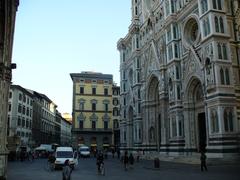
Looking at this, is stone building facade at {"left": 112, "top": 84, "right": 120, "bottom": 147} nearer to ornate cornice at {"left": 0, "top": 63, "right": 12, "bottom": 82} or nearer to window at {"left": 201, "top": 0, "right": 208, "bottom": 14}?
window at {"left": 201, "top": 0, "right": 208, "bottom": 14}

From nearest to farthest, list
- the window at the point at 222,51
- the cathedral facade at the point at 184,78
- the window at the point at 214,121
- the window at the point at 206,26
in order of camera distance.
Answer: the window at the point at 214,121 < the cathedral facade at the point at 184,78 < the window at the point at 222,51 < the window at the point at 206,26

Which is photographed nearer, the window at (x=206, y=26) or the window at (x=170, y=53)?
the window at (x=206, y=26)

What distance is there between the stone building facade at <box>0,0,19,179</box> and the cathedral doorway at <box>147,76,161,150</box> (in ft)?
98.5

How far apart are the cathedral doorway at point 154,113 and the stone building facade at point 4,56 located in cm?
3003

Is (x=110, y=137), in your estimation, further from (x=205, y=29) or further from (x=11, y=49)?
(x=11, y=49)

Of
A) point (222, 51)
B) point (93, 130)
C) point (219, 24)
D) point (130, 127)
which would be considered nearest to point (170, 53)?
point (219, 24)

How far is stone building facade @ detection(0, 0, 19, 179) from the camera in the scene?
14266mm

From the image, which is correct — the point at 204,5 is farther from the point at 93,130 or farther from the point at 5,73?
the point at 93,130

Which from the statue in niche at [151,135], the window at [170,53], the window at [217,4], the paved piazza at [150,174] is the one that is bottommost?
the paved piazza at [150,174]

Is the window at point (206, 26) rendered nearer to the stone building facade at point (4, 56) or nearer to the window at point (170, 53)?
the window at point (170, 53)

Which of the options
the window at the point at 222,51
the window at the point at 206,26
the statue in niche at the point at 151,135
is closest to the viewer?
the window at the point at 222,51

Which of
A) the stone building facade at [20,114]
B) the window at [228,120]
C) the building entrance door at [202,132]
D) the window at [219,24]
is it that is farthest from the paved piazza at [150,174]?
the stone building facade at [20,114]

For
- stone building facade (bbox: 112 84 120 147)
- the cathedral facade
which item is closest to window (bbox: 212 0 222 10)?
the cathedral facade

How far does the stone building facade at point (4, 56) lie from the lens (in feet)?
46.8
